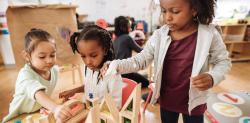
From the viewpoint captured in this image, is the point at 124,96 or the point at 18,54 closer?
the point at 124,96

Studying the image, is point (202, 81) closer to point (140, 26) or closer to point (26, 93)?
point (26, 93)

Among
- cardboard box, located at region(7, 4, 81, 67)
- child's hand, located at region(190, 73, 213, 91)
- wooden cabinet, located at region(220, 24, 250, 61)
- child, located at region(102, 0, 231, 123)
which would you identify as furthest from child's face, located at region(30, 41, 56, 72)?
A: wooden cabinet, located at region(220, 24, 250, 61)

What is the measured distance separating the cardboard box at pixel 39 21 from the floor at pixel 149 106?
486 millimetres

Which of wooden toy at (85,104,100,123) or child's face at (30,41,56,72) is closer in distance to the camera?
wooden toy at (85,104,100,123)

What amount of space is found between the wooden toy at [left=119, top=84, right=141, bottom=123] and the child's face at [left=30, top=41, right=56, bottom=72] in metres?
0.50

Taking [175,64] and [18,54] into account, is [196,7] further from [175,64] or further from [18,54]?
[18,54]

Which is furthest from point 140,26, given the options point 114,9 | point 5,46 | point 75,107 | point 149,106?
point 75,107

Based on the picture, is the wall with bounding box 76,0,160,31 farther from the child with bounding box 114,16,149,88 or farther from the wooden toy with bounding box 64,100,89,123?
the wooden toy with bounding box 64,100,89,123

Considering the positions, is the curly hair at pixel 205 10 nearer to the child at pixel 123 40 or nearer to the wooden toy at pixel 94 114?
the wooden toy at pixel 94 114

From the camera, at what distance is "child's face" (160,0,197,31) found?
0.63 m

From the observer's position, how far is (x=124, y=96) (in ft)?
2.92

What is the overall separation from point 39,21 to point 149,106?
3.94 feet

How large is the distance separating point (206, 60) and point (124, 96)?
1.28ft

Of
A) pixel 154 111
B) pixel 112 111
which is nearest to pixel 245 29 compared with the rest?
pixel 154 111
